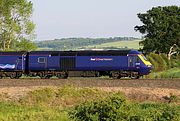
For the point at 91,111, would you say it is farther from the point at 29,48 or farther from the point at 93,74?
the point at 29,48

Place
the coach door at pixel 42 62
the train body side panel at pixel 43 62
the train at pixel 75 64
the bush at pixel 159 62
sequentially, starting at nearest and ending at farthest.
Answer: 1. the train at pixel 75 64
2. the train body side panel at pixel 43 62
3. the coach door at pixel 42 62
4. the bush at pixel 159 62

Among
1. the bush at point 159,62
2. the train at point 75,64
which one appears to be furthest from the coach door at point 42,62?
the bush at point 159,62

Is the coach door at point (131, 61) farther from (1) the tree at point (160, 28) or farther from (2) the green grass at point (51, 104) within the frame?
(1) the tree at point (160, 28)

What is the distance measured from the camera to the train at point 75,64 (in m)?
44.3

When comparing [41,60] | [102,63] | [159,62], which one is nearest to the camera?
[102,63]

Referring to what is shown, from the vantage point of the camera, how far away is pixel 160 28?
94.8m

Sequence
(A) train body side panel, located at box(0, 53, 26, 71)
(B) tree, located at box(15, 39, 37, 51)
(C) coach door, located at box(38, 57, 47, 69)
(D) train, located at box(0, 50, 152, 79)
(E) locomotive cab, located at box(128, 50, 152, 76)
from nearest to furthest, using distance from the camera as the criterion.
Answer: (E) locomotive cab, located at box(128, 50, 152, 76) < (D) train, located at box(0, 50, 152, 79) < (C) coach door, located at box(38, 57, 47, 69) < (A) train body side panel, located at box(0, 53, 26, 71) < (B) tree, located at box(15, 39, 37, 51)

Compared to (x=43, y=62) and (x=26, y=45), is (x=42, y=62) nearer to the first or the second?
(x=43, y=62)

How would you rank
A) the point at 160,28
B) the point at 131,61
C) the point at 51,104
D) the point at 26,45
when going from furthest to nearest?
1. the point at 160,28
2. the point at 26,45
3. the point at 131,61
4. the point at 51,104

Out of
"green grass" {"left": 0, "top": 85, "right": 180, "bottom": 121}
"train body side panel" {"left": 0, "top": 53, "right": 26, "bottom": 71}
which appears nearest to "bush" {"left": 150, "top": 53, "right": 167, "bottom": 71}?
"train body side panel" {"left": 0, "top": 53, "right": 26, "bottom": 71}

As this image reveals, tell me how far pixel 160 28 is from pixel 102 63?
52180 mm

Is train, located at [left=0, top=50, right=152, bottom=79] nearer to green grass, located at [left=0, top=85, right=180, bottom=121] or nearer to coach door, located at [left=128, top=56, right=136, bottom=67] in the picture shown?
coach door, located at [left=128, top=56, right=136, bottom=67]

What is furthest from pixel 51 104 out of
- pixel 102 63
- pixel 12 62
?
pixel 12 62

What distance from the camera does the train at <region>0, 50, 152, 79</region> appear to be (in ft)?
145
